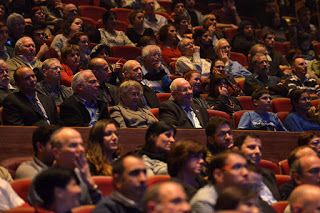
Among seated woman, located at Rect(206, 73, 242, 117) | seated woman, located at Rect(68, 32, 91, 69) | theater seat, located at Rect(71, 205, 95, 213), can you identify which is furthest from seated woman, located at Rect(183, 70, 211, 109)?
theater seat, located at Rect(71, 205, 95, 213)

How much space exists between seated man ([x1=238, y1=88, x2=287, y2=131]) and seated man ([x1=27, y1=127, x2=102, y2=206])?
52.1 inches

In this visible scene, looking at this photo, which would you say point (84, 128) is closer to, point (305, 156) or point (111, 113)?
point (111, 113)

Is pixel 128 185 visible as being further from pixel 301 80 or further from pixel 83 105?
pixel 301 80

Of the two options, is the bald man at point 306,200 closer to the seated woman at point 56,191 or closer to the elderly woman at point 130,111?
the seated woman at point 56,191

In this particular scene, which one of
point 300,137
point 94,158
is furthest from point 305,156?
point 94,158

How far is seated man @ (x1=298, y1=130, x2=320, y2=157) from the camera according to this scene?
8.54 feet

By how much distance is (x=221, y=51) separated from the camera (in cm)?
415

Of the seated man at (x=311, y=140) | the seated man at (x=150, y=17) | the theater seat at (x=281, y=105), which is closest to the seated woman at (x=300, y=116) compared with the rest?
the theater seat at (x=281, y=105)

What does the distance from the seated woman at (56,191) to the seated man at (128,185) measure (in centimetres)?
11

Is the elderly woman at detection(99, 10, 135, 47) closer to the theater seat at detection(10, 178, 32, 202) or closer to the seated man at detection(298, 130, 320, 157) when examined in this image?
the seated man at detection(298, 130, 320, 157)

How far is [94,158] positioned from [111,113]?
0.67 m

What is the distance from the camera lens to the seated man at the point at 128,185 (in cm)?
158

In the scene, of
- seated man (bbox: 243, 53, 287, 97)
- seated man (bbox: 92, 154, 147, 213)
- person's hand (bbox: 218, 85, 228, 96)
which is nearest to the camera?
seated man (bbox: 92, 154, 147, 213)

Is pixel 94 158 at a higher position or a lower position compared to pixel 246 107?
higher
